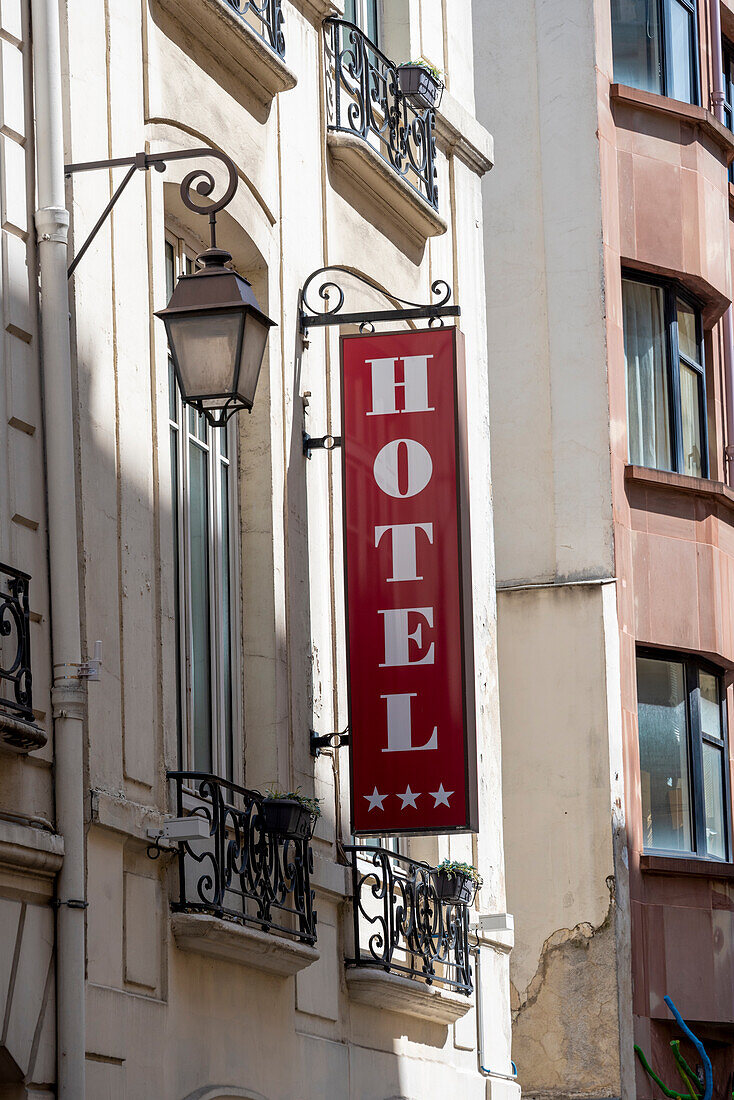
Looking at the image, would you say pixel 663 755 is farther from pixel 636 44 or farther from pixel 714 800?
pixel 636 44

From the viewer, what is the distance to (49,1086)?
27.0 ft

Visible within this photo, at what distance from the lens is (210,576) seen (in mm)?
11047

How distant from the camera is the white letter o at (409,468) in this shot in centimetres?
1184

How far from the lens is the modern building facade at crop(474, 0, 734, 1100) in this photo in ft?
57.2

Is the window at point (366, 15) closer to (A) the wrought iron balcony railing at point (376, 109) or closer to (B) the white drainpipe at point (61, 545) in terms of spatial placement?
(A) the wrought iron balcony railing at point (376, 109)

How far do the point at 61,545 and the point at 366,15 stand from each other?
7.04 metres

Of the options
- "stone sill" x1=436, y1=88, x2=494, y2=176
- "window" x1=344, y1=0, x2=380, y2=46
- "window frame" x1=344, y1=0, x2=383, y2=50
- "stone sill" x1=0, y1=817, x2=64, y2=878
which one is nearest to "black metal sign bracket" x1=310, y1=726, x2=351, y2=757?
"stone sill" x1=0, y1=817, x2=64, y2=878

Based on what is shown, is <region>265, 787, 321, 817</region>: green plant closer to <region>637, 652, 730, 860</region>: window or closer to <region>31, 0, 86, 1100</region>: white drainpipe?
<region>31, 0, 86, 1100</region>: white drainpipe

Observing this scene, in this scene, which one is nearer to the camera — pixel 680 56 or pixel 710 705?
pixel 710 705

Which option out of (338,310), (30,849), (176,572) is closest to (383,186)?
(338,310)

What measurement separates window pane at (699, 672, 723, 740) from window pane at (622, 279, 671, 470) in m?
1.94

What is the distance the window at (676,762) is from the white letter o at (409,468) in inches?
276

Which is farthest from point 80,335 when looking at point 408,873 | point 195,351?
point 408,873

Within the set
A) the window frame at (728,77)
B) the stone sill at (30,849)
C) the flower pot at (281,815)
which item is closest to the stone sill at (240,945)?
the flower pot at (281,815)
